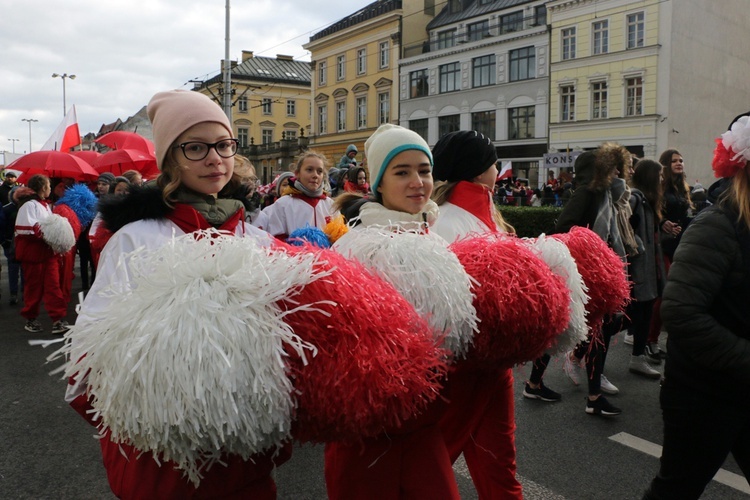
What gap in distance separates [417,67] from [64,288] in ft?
123

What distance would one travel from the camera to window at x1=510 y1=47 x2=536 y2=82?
114ft

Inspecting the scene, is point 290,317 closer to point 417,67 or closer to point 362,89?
point 417,67

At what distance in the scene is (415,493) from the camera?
1.88 meters

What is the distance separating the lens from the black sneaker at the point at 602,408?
14.4 ft

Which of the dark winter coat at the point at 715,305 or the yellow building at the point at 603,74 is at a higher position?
the yellow building at the point at 603,74

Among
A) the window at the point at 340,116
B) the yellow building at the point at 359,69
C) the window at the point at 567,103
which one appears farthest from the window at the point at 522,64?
the window at the point at 340,116

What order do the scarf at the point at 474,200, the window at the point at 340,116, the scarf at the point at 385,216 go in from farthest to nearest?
1. the window at the point at 340,116
2. the scarf at the point at 474,200
3. the scarf at the point at 385,216

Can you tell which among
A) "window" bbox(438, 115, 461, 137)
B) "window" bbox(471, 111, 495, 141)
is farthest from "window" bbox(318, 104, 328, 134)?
"window" bbox(471, 111, 495, 141)

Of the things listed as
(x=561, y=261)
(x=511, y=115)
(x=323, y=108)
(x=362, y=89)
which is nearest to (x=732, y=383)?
(x=561, y=261)

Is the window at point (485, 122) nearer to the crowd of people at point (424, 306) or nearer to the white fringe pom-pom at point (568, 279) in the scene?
the crowd of people at point (424, 306)

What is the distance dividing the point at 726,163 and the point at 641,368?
3412 millimetres

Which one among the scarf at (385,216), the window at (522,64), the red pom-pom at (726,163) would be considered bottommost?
the scarf at (385,216)

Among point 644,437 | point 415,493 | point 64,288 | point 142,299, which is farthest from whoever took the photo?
point 64,288

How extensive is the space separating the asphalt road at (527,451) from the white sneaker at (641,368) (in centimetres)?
Answer: 9
